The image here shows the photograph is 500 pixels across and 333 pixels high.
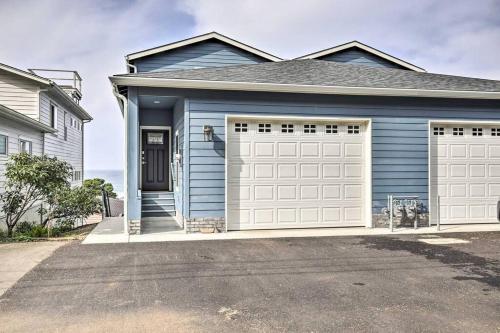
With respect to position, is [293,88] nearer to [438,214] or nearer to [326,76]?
[326,76]

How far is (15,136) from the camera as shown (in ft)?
38.2

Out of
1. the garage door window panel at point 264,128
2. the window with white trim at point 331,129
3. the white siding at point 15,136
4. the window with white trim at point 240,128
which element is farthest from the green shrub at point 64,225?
the window with white trim at point 331,129

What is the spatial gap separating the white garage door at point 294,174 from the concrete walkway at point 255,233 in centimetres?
33

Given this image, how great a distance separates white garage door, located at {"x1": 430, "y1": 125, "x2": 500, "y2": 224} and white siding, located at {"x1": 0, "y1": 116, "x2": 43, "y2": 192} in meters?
10.9

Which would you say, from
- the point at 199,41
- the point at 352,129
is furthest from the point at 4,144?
the point at 352,129

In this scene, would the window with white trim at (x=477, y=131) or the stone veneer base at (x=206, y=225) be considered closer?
the stone veneer base at (x=206, y=225)

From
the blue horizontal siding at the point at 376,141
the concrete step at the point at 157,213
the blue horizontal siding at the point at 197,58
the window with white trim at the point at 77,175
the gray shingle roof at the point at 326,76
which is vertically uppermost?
the blue horizontal siding at the point at 197,58

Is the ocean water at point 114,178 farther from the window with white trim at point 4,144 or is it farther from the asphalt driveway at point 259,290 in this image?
the asphalt driveway at point 259,290

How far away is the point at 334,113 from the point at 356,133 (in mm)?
765

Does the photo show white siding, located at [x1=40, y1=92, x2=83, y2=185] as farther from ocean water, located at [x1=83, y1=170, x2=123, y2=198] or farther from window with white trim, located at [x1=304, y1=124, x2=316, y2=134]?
ocean water, located at [x1=83, y1=170, x2=123, y2=198]

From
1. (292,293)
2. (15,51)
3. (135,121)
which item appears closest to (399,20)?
(135,121)

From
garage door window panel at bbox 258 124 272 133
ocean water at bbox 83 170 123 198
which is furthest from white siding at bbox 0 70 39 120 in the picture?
ocean water at bbox 83 170 123 198

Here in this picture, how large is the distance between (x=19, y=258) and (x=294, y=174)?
5.48m

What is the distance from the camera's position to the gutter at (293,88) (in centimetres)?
782
